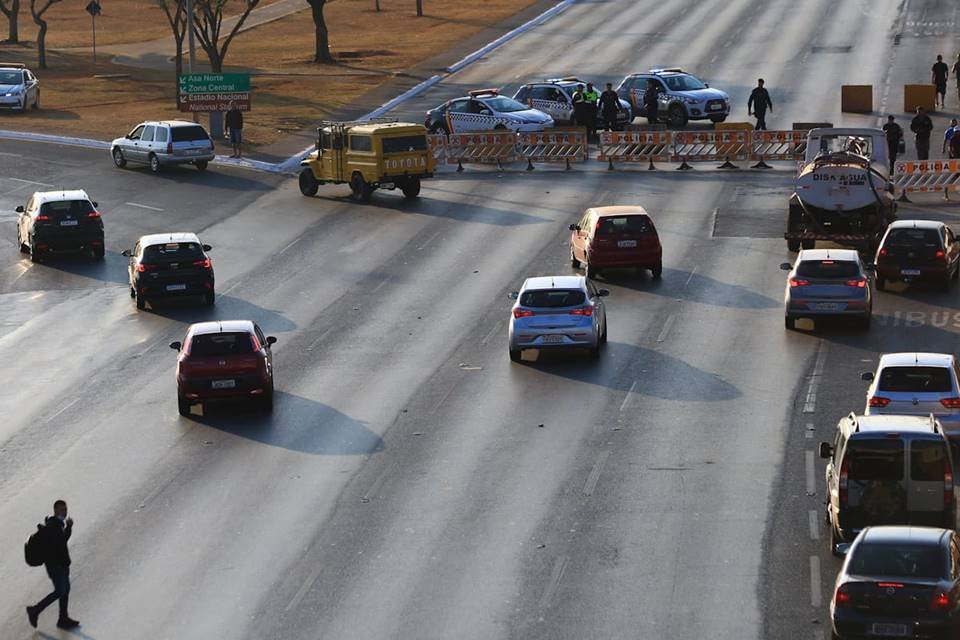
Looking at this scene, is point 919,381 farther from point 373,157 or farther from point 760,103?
point 760,103

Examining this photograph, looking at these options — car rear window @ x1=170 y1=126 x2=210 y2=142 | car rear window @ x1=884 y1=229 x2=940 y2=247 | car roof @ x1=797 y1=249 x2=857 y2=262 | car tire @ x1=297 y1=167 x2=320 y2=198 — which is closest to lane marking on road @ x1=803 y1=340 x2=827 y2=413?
car roof @ x1=797 y1=249 x2=857 y2=262

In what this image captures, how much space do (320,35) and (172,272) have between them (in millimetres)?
44183

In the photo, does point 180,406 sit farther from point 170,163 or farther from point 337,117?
point 337,117

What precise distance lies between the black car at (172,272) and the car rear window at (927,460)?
21.9 meters

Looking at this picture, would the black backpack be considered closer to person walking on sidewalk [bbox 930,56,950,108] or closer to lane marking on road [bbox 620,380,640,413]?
lane marking on road [bbox 620,380,640,413]

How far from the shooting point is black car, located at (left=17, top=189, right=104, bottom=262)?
4691cm

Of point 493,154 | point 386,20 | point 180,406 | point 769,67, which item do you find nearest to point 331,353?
point 180,406

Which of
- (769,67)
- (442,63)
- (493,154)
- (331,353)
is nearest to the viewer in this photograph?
(331,353)

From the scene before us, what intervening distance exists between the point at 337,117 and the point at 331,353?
3175 centimetres

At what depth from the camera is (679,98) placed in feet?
206

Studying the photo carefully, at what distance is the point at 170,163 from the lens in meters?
59.3

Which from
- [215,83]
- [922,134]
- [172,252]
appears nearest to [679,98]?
[922,134]

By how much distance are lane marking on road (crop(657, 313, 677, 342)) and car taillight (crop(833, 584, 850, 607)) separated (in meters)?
17.2

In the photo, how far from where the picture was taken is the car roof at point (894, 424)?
2248cm
